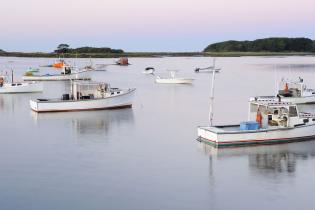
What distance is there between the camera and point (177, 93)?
5019cm

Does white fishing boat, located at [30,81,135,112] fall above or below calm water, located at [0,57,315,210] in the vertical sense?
above

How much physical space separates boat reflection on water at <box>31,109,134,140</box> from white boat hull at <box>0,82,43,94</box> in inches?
555

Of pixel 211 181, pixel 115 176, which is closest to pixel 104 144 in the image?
pixel 115 176

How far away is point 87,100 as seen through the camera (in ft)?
118

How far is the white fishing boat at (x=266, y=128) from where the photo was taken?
77.3 ft

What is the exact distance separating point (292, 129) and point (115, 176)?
29.6ft

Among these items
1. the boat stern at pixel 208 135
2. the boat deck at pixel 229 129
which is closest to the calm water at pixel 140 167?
the boat stern at pixel 208 135

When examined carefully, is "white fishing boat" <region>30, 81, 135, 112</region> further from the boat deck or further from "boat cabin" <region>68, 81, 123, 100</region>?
the boat deck

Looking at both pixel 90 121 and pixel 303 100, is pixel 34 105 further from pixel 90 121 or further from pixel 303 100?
pixel 303 100

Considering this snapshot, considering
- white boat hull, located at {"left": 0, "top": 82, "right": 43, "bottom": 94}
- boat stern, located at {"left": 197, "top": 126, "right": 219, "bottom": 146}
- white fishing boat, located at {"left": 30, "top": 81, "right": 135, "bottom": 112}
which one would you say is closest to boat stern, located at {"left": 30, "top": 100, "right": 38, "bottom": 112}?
white fishing boat, located at {"left": 30, "top": 81, "right": 135, "bottom": 112}

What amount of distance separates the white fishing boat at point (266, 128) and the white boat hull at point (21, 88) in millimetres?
28505

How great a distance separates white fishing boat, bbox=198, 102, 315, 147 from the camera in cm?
2356

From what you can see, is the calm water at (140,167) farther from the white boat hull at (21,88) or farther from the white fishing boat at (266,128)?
the white boat hull at (21,88)

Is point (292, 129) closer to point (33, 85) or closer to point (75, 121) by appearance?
point (75, 121)
